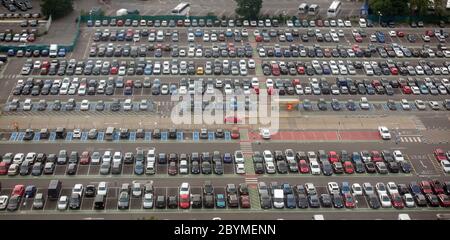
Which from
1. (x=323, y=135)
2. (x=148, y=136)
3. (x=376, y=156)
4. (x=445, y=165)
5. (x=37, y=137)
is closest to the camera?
(x=445, y=165)

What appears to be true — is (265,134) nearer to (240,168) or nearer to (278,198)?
(240,168)

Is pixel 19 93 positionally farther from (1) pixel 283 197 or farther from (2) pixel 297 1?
(2) pixel 297 1

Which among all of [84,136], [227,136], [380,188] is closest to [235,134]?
[227,136]

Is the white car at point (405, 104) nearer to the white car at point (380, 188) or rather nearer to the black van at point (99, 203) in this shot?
the white car at point (380, 188)

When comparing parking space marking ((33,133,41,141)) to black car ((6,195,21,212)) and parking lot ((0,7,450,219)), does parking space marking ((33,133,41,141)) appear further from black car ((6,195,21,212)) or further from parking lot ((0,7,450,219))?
black car ((6,195,21,212))

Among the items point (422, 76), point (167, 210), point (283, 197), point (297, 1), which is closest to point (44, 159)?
point (167, 210)

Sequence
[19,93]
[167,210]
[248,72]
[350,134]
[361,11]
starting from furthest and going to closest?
[361,11]
[248,72]
[19,93]
[350,134]
[167,210]

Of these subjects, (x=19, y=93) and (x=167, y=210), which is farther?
(x=19, y=93)
